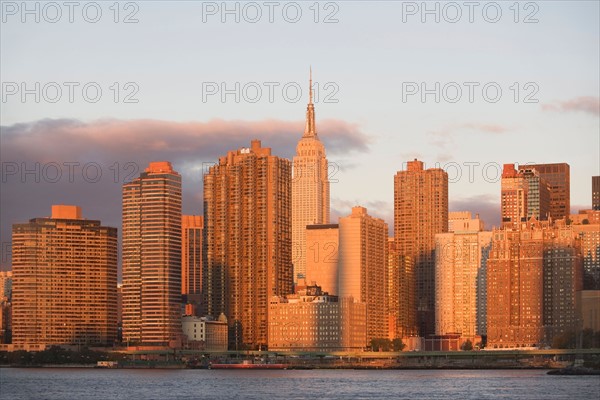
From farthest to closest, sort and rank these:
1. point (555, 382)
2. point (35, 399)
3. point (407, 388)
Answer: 1. point (555, 382)
2. point (407, 388)
3. point (35, 399)

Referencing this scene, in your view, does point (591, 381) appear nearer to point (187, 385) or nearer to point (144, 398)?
point (187, 385)

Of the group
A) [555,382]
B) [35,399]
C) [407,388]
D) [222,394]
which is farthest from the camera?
[555,382]

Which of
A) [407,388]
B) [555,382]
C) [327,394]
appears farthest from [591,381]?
[327,394]

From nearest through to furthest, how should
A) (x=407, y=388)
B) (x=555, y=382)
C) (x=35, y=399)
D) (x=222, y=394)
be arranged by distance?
(x=35, y=399), (x=222, y=394), (x=407, y=388), (x=555, y=382)

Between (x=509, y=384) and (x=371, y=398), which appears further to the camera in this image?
(x=509, y=384)

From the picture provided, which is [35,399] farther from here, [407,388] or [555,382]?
[555,382]

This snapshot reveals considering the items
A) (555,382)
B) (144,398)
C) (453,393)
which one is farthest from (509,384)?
(144,398)

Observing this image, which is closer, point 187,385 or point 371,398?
point 371,398

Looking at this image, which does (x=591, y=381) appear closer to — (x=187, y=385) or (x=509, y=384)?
(x=509, y=384)
